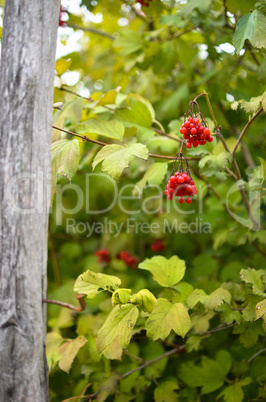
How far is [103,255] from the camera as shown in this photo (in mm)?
2510

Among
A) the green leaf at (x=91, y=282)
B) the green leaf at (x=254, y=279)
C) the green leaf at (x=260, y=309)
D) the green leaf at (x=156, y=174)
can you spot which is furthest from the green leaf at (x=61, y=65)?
the green leaf at (x=260, y=309)

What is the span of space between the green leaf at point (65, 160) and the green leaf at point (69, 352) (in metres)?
0.67

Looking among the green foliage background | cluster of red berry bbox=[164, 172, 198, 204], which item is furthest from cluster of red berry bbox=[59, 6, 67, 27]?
cluster of red berry bbox=[164, 172, 198, 204]

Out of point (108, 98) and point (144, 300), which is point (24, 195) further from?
point (108, 98)

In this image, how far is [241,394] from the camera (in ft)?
4.89

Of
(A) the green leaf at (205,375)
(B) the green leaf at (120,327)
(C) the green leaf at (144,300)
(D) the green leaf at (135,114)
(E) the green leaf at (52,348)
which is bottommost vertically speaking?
(A) the green leaf at (205,375)

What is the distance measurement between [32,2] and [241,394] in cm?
163

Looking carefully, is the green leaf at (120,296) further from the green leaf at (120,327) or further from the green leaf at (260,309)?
the green leaf at (260,309)

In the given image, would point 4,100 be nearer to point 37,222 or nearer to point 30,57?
point 30,57

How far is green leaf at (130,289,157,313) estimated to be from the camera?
3.68ft

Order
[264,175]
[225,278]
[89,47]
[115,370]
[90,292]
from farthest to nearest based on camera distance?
[89,47]
[225,278]
[115,370]
[264,175]
[90,292]

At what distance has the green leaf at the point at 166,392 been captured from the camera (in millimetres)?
1563

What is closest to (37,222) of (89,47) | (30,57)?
(30,57)

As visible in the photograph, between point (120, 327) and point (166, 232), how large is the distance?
1346 mm
